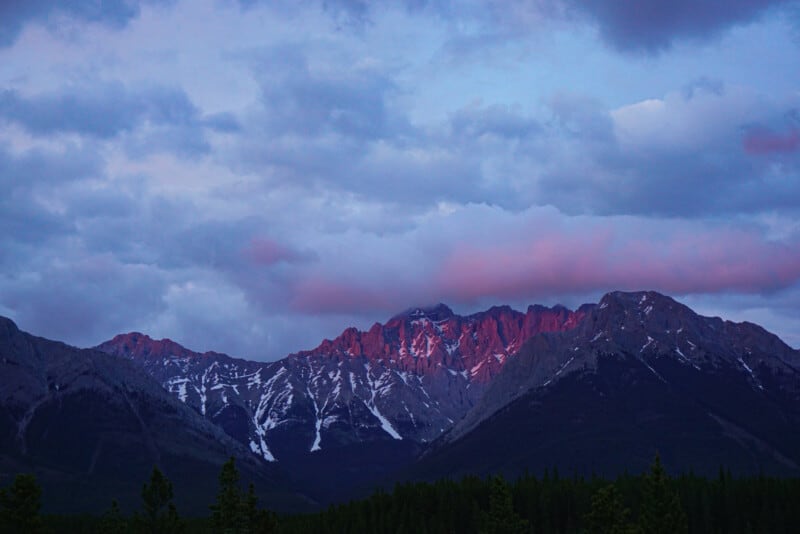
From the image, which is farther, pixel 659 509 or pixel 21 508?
pixel 659 509

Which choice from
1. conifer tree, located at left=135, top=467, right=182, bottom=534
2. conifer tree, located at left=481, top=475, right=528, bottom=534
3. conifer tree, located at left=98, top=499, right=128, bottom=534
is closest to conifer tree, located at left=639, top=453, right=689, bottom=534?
conifer tree, located at left=481, top=475, right=528, bottom=534

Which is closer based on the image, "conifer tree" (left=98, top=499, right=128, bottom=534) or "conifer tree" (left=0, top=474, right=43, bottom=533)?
"conifer tree" (left=0, top=474, right=43, bottom=533)

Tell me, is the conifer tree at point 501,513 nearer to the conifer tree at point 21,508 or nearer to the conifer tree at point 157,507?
the conifer tree at point 157,507

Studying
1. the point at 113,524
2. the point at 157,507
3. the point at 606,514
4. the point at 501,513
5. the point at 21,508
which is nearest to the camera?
the point at 21,508

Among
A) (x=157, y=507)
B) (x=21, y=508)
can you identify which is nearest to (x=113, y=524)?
(x=157, y=507)

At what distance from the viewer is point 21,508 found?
87000 mm

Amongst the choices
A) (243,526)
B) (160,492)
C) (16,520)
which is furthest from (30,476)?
(243,526)

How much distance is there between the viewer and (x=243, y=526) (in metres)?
115

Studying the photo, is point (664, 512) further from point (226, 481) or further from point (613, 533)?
point (226, 481)

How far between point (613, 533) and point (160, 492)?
176ft

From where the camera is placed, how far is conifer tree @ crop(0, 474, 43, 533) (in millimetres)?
86688

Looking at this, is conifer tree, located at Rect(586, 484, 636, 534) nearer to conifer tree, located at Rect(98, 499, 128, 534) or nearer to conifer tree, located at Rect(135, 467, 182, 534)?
conifer tree, located at Rect(135, 467, 182, 534)

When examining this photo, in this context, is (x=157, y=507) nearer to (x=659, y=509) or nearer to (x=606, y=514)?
(x=606, y=514)

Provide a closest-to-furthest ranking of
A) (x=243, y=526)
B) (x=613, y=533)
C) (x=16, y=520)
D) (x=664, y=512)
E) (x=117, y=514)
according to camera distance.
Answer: (x=16, y=520)
(x=613, y=533)
(x=664, y=512)
(x=243, y=526)
(x=117, y=514)
